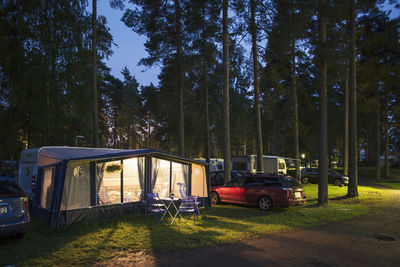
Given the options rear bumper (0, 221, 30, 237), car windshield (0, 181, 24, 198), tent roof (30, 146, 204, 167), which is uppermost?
tent roof (30, 146, 204, 167)

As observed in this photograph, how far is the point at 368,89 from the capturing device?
24.6 meters

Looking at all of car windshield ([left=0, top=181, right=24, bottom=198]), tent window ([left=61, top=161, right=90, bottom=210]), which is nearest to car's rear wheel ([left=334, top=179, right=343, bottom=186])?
tent window ([left=61, top=161, right=90, bottom=210])

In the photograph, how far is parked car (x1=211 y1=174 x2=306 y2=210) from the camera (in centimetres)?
1027

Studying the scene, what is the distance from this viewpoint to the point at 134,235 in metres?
6.79

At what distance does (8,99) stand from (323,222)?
1663cm

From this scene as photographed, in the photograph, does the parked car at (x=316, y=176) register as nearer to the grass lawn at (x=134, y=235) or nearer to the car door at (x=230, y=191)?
the grass lawn at (x=134, y=235)

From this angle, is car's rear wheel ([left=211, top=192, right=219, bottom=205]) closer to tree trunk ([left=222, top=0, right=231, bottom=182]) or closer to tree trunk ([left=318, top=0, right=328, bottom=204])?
tree trunk ([left=222, top=0, right=231, bottom=182])

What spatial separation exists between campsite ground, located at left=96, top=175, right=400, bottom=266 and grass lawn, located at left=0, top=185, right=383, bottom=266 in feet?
1.46

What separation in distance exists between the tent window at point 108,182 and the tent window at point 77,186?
0.36 metres

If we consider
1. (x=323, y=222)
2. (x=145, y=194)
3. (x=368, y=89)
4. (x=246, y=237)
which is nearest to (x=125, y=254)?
(x=246, y=237)

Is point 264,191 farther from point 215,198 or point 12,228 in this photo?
point 12,228

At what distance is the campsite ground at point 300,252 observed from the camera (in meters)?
4.91

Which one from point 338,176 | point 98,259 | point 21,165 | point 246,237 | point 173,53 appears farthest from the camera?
point 338,176

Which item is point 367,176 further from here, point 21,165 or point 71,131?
point 21,165
